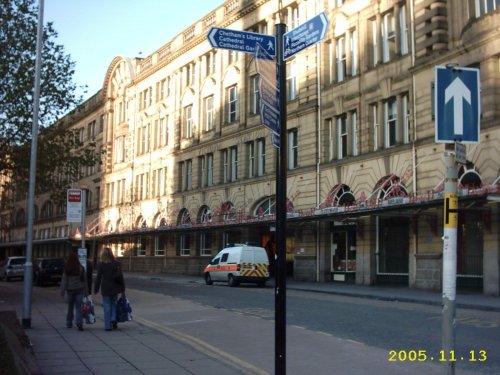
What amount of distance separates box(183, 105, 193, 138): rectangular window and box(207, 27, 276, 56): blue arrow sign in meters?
44.2

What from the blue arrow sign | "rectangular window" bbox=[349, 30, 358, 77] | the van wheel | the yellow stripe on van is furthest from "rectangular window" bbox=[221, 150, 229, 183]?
the blue arrow sign

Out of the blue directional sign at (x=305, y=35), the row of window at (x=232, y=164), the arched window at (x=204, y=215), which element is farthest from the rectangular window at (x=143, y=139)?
the blue directional sign at (x=305, y=35)

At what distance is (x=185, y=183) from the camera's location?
5062cm

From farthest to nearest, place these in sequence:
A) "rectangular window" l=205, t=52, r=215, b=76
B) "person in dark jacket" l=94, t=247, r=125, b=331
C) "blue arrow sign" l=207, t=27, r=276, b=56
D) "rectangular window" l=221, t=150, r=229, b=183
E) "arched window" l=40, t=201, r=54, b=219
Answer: "arched window" l=40, t=201, r=54, b=219
"rectangular window" l=205, t=52, r=215, b=76
"rectangular window" l=221, t=150, r=229, b=183
"person in dark jacket" l=94, t=247, r=125, b=331
"blue arrow sign" l=207, t=27, r=276, b=56

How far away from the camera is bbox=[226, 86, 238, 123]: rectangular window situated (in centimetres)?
4475

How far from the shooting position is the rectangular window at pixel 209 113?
47.7m

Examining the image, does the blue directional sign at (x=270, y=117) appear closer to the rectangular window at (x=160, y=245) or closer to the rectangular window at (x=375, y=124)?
the rectangular window at (x=375, y=124)

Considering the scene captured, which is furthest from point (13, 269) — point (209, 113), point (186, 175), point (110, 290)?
point (110, 290)

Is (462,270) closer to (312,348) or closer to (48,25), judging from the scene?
(312,348)

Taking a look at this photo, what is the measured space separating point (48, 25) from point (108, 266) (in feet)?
51.1

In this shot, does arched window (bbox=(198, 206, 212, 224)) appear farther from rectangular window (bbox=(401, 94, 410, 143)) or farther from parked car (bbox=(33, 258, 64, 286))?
rectangular window (bbox=(401, 94, 410, 143))

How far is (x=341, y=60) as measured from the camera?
3434cm

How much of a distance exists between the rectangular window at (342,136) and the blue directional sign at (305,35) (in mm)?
27486

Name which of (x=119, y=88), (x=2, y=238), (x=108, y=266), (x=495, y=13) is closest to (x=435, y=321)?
(x=108, y=266)
